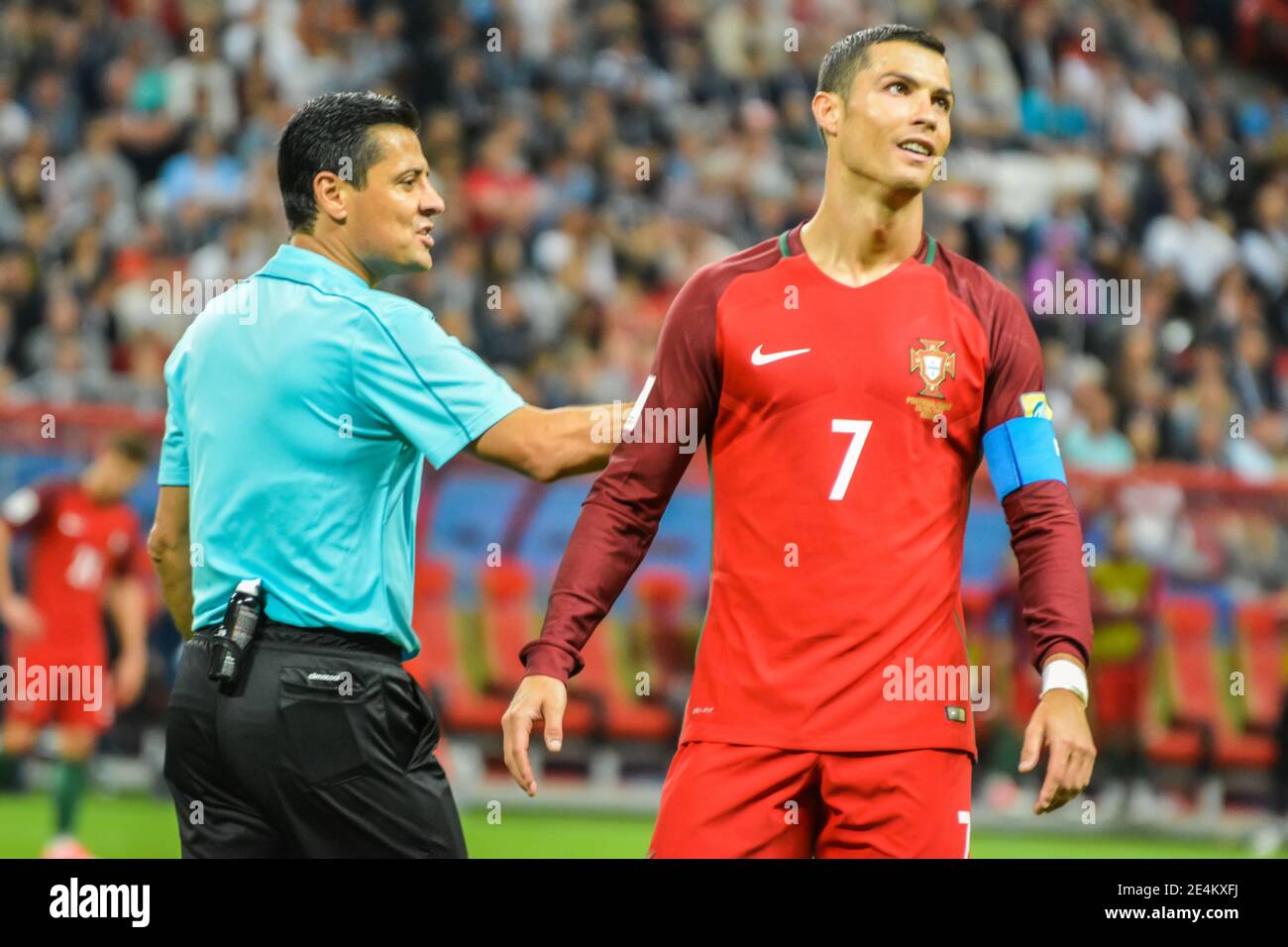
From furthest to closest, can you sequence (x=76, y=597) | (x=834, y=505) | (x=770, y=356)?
(x=76, y=597), (x=770, y=356), (x=834, y=505)

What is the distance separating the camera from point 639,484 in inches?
162

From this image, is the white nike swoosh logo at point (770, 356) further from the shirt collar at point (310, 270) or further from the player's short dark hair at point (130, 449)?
the player's short dark hair at point (130, 449)

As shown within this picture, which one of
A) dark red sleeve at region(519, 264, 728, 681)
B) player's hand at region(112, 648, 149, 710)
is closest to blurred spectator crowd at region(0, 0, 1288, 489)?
player's hand at region(112, 648, 149, 710)

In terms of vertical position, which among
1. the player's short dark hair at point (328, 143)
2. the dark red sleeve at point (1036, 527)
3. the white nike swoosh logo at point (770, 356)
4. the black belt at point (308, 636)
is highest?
the player's short dark hair at point (328, 143)

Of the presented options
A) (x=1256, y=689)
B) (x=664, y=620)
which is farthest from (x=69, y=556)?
(x=1256, y=689)

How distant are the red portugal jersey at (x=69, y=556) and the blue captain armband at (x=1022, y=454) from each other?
673 cm

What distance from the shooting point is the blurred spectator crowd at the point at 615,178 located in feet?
40.4

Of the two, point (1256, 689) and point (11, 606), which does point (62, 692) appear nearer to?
point (11, 606)

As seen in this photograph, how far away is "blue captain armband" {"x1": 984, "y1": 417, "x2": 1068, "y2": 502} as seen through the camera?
12.9 ft

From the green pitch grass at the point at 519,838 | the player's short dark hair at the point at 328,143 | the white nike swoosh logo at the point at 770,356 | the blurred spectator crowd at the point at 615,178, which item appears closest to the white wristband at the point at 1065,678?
the white nike swoosh logo at the point at 770,356

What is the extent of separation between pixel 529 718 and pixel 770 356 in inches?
36.0

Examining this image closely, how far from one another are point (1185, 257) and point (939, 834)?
11557 millimetres

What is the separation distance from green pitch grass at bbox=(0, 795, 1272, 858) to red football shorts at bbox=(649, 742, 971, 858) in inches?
211

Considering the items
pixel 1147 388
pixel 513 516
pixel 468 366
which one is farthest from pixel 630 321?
pixel 468 366
